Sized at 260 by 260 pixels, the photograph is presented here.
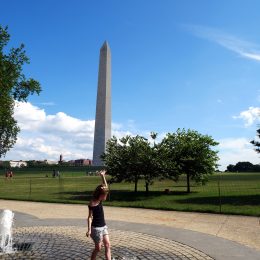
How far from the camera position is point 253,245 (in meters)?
10.5

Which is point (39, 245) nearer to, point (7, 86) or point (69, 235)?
point (69, 235)

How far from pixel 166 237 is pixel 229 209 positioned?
23.9 ft

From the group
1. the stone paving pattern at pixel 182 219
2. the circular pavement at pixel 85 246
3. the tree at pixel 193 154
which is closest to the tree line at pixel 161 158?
the tree at pixel 193 154

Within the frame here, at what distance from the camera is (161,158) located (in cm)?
2552

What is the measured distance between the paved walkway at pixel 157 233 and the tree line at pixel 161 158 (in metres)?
7.17

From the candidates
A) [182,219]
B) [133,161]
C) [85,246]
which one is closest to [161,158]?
[133,161]

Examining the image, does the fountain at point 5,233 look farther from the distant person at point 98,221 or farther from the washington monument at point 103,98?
the washington monument at point 103,98

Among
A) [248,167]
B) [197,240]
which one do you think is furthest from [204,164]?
[248,167]

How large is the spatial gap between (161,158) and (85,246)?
15.7 meters

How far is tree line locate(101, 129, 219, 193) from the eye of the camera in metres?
25.2

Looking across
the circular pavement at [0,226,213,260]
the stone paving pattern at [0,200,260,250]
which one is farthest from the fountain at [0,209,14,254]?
the stone paving pattern at [0,200,260,250]

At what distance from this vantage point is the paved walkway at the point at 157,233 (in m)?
9.53

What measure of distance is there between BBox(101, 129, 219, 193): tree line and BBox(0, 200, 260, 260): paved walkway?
23.5 ft

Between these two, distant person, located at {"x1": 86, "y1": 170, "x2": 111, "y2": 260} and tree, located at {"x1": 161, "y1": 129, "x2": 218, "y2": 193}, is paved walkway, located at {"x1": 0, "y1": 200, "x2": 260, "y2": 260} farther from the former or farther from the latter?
tree, located at {"x1": 161, "y1": 129, "x2": 218, "y2": 193}
